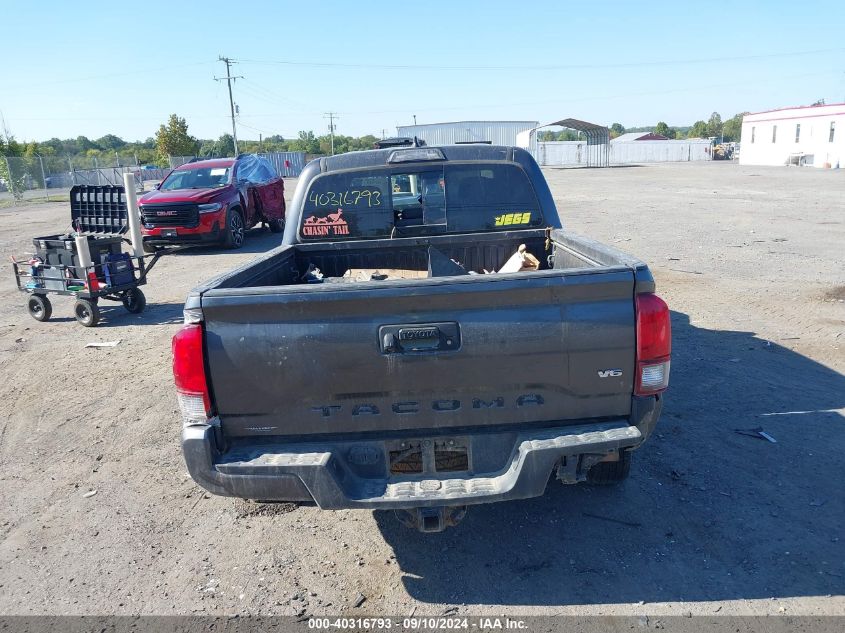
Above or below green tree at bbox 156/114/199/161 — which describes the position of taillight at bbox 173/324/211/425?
below

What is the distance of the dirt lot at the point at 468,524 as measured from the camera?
317cm

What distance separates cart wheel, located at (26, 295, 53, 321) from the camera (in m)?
8.63

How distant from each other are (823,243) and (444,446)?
12.7 m

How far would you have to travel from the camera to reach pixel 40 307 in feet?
28.4

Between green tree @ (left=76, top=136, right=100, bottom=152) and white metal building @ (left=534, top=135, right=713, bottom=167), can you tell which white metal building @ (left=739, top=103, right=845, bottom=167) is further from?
green tree @ (left=76, top=136, right=100, bottom=152)

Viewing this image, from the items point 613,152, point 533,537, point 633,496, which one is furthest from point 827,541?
point 613,152

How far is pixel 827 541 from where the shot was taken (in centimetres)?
344

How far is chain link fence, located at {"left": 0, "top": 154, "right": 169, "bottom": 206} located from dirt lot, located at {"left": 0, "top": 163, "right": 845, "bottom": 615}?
30112 millimetres

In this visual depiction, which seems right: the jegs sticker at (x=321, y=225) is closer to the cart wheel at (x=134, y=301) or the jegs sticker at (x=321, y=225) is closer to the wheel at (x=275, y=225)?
the cart wheel at (x=134, y=301)

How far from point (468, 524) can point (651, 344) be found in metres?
1.61

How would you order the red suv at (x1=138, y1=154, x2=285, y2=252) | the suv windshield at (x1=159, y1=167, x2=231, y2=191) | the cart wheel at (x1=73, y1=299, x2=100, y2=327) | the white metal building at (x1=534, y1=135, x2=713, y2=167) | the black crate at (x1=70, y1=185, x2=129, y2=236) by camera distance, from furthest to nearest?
the white metal building at (x1=534, y1=135, x2=713, y2=167), the suv windshield at (x1=159, y1=167, x2=231, y2=191), the red suv at (x1=138, y1=154, x2=285, y2=252), the black crate at (x1=70, y1=185, x2=129, y2=236), the cart wheel at (x1=73, y1=299, x2=100, y2=327)

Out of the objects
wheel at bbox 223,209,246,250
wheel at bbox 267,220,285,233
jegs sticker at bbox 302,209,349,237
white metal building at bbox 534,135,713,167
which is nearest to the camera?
jegs sticker at bbox 302,209,349,237

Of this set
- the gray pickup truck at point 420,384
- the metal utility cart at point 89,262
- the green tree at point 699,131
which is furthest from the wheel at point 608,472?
the green tree at point 699,131

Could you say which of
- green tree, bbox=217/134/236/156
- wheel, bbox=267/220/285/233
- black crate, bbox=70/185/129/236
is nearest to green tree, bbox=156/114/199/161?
green tree, bbox=217/134/236/156
